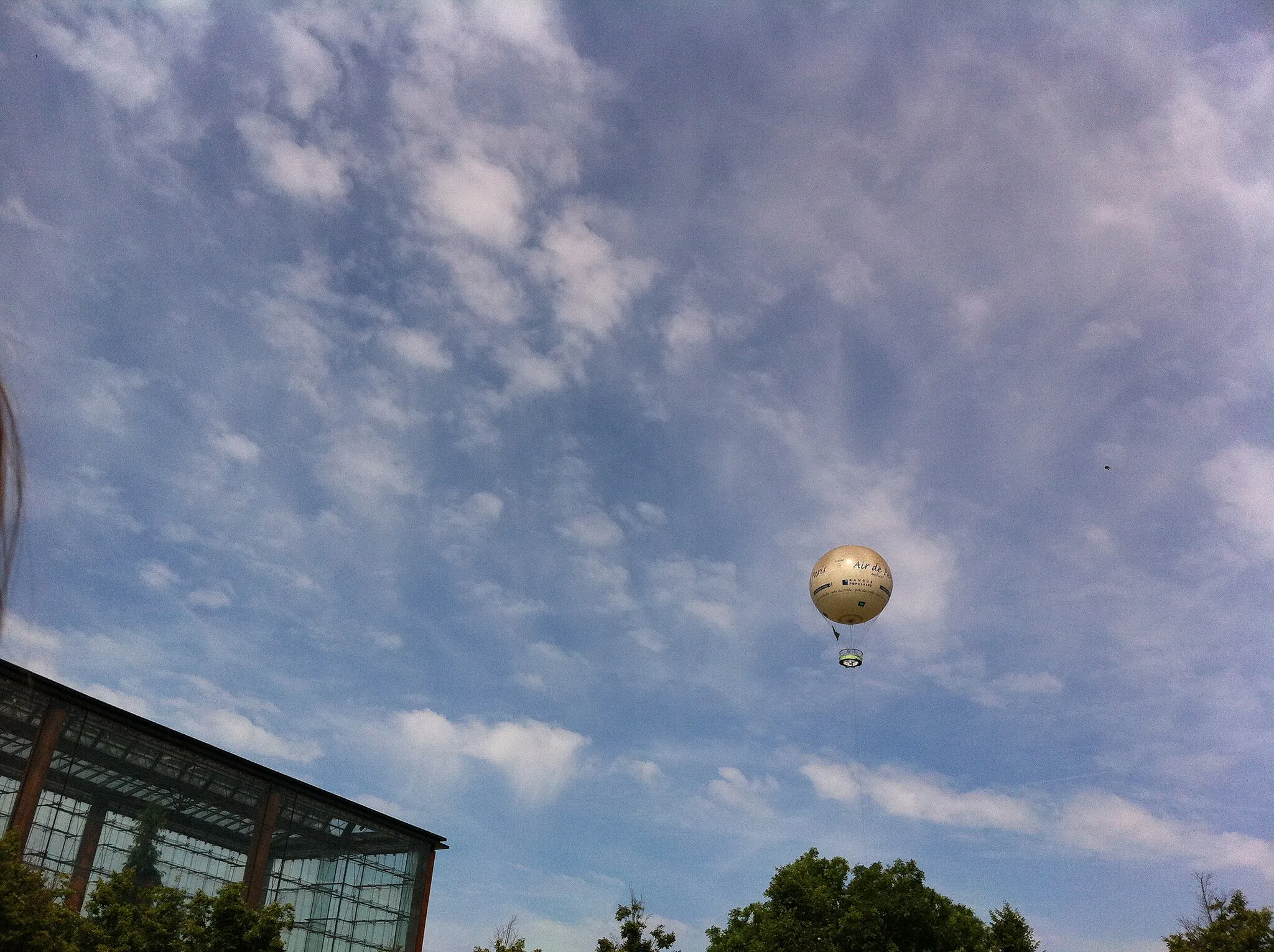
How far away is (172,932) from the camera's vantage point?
3359 cm

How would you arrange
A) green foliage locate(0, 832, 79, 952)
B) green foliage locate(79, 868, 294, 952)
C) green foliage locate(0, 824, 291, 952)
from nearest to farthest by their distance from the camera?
green foliage locate(0, 832, 79, 952)
green foliage locate(0, 824, 291, 952)
green foliage locate(79, 868, 294, 952)

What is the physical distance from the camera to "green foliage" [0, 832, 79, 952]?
96.7ft

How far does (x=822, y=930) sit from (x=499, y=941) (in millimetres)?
13398

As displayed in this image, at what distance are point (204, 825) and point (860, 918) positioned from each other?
34.8m

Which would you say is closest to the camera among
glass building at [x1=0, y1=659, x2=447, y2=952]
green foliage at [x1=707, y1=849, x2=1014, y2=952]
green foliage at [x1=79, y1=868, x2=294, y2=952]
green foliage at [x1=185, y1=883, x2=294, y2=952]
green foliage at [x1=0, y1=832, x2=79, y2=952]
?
green foliage at [x1=0, y1=832, x2=79, y2=952]

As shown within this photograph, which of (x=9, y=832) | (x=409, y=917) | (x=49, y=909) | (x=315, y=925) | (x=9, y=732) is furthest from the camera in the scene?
(x=409, y=917)

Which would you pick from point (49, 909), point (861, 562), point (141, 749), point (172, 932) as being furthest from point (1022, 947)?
point (141, 749)

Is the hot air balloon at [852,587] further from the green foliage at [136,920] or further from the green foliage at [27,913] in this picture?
the green foliage at [27,913]

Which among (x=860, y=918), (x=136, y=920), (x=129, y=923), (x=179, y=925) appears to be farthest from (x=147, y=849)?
(x=860, y=918)

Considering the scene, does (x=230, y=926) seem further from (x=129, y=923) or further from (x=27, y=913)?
(x=27, y=913)

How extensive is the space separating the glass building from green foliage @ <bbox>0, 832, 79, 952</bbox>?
856 centimetres

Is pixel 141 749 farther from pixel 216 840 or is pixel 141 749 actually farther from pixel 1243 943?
pixel 1243 943

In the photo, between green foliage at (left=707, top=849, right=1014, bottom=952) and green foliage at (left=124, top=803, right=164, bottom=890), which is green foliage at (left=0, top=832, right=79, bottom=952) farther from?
green foliage at (left=707, top=849, right=1014, bottom=952)

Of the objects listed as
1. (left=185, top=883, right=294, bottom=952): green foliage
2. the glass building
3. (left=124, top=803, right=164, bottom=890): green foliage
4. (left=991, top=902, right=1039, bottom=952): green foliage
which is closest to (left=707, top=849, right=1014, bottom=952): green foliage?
(left=991, top=902, right=1039, bottom=952): green foliage
